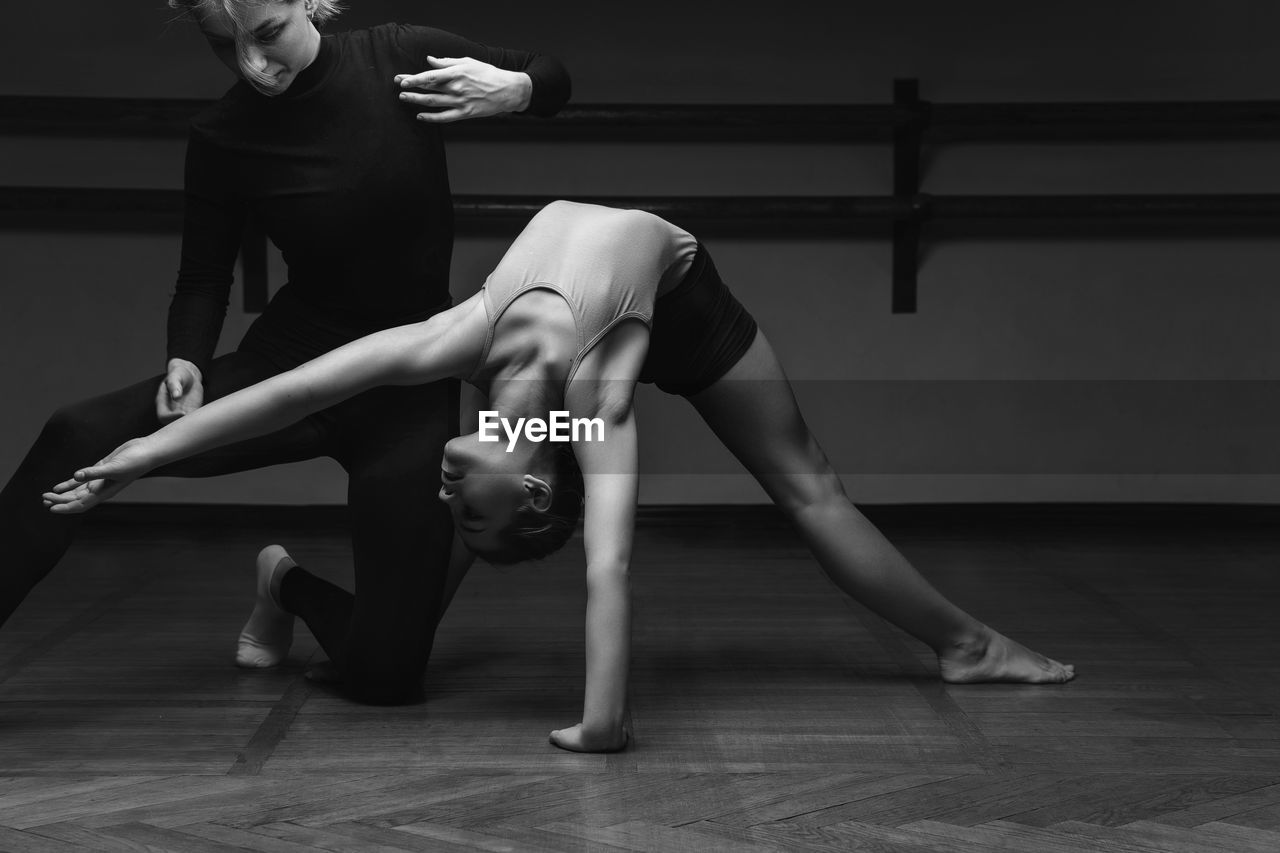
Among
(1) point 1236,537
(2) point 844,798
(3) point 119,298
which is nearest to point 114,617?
(3) point 119,298

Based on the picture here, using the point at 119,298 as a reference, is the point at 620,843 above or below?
below

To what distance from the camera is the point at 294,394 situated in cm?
183

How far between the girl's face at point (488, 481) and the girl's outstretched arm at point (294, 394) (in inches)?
5.2

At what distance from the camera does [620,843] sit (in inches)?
60.1

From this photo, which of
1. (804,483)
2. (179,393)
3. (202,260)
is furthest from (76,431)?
(804,483)

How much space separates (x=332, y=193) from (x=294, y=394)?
14.6 inches

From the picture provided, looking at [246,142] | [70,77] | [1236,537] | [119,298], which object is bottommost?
[1236,537]

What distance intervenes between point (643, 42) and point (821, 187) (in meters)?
0.71

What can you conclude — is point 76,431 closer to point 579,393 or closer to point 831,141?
point 579,393

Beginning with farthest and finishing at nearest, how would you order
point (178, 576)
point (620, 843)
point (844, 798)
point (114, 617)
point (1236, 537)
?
1. point (1236, 537)
2. point (178, 576)
3. point (114, 617)
4. point (844, 798)
5. point (620, 843)

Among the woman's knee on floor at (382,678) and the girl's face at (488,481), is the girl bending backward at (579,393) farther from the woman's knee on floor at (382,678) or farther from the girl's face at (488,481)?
the woman's knee on floor at (382,678)

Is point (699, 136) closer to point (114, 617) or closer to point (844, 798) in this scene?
point (114, 617)

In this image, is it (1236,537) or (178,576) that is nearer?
(178,576)

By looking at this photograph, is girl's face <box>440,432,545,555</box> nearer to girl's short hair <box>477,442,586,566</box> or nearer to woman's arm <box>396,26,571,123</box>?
girl's short hair <box>477,442,586,566</box>
